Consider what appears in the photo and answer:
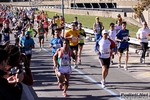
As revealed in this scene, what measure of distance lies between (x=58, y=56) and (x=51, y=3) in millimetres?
80290

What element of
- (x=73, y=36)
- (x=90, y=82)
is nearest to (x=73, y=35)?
(x=73, y=36)

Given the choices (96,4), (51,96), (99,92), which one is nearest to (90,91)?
(99,92)

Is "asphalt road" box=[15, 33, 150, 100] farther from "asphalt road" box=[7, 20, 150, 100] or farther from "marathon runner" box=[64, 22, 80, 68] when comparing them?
"marathon runner" box=[64, 22, 80, 68]

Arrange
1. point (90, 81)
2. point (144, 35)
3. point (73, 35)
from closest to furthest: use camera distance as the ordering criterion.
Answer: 1. point (90, 81)
2. point (73, 35)
3. point (144, 35)

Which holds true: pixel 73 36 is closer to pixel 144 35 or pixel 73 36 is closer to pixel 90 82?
pixel 90 82

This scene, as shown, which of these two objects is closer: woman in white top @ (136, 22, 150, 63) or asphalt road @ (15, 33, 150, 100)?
asphalt road @ (15, 33, 150, 100)

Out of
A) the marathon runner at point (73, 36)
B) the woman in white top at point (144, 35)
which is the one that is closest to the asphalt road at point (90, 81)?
the woman in white top at point (144, 35)

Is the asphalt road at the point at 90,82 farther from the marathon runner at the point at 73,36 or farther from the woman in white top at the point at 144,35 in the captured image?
the marathon runner at the point at 73,36

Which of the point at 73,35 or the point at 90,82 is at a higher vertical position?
the point at 73,35

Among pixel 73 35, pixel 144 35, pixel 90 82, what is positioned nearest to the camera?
pixel 90 82

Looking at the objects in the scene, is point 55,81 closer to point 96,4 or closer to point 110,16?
A: point 110,16

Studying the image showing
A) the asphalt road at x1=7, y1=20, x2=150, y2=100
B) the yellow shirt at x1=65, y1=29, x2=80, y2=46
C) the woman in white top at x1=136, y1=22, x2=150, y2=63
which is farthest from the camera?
the woman in white top at x1=136, y1=22, x2=150, y2=63

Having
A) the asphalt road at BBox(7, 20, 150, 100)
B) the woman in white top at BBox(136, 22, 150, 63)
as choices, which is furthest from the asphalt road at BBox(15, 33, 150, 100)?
the woman in white top at BBox(136, 22, 150, 63)

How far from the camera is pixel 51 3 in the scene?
294ft
